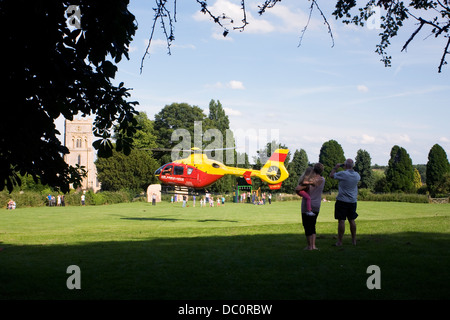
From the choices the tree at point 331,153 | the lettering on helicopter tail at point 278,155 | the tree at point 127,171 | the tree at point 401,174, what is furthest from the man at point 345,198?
the tree at point 331,153

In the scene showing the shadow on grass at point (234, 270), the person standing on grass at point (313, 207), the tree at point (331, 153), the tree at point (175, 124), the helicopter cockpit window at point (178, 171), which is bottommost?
the shadow on grass at point (234, 270)

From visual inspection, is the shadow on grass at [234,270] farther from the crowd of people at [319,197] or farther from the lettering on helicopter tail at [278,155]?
the lettering on helicopter tail at [278,155]

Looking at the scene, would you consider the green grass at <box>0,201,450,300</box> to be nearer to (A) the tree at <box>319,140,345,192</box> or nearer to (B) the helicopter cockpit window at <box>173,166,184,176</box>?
(B) the helicopter cockpit window at <box>173,166,184,176</box>

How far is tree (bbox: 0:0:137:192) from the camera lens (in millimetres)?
6078

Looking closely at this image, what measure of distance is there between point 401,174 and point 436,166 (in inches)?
258

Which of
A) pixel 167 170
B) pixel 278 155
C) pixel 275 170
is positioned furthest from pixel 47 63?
pixel 278 155

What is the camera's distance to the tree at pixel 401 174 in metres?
75.5

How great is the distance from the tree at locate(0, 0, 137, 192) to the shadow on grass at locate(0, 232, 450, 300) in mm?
1794

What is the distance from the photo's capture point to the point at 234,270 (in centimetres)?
699

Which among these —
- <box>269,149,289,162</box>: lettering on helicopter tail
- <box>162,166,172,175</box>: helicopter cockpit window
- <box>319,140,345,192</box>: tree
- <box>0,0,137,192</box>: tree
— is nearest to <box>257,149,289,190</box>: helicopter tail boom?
<box>269,149,289,162</box>: lettering on helicopter tail

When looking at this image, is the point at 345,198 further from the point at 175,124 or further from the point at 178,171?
the point at 175,124

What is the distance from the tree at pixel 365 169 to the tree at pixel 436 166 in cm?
2541

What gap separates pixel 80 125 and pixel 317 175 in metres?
107
